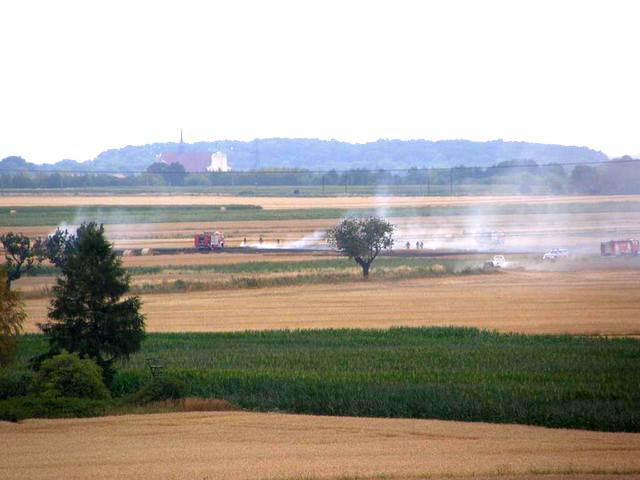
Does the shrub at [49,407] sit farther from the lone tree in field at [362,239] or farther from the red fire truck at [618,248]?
the red fire truck at [618,248]

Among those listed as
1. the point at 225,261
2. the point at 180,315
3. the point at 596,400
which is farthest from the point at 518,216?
the point at 596,400

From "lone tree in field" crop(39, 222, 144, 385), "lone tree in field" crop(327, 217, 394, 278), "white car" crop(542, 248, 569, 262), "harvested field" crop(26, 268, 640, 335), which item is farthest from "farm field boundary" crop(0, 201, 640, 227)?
"lone tree in field" crop(39, 222, 144, 385)

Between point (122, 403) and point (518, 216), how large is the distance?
105 m

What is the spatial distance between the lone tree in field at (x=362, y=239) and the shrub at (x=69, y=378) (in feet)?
137

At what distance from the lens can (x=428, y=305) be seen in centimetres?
5462

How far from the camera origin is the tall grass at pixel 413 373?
2611cm

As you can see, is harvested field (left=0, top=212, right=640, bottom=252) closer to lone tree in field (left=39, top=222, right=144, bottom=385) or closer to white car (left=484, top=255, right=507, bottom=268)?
white car (left=484, top=255, right=507, bottom=268)

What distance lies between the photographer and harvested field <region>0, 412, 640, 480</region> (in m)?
19.5

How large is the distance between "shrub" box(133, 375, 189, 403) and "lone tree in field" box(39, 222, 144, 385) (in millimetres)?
2593

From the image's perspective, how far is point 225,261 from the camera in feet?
260

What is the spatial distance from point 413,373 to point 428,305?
2281cm

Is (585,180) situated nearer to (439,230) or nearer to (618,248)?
(439,230)

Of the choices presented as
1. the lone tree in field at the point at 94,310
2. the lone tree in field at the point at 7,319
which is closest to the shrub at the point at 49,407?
the lone tree in field at the point at 94,310

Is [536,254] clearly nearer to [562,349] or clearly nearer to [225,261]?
[225,261]
